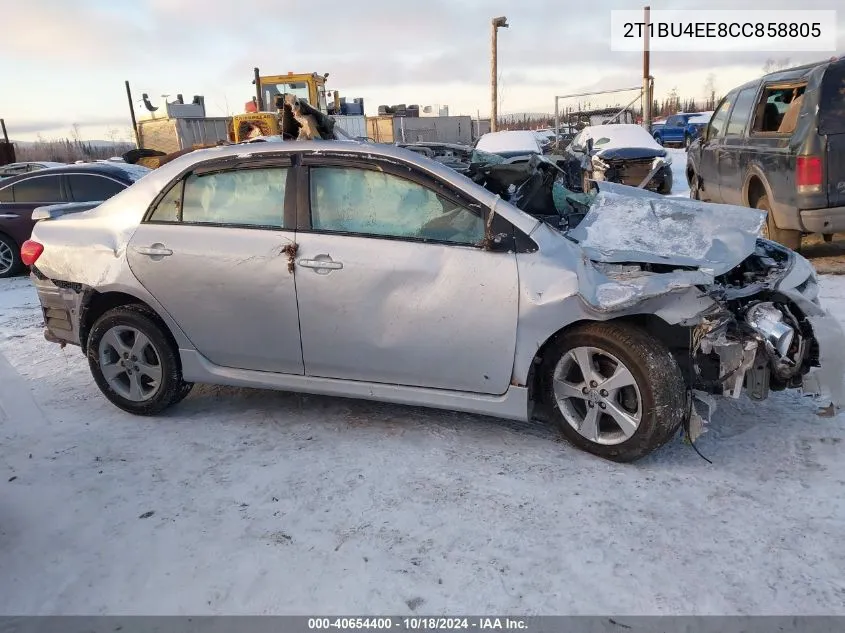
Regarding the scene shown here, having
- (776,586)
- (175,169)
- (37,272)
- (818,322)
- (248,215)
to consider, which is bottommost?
(776,586)

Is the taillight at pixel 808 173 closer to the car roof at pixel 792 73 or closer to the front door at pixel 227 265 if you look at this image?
the car roof at pixel 792 73

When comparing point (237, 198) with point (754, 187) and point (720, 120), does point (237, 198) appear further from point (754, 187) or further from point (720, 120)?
point (720, 120)

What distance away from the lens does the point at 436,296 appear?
3293 millimetres

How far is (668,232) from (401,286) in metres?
1.48

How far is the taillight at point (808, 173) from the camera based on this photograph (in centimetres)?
602

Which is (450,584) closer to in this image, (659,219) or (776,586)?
(776,586)

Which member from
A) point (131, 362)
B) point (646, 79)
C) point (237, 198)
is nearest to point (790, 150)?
point (237, 198)

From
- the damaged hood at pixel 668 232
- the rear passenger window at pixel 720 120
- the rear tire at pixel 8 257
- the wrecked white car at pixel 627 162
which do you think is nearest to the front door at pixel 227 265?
the damaged hood at pixel 668 232

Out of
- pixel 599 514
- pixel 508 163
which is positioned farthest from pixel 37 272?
pixel 599 514

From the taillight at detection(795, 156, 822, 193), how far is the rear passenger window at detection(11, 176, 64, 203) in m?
9.20

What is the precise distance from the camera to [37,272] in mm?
4293

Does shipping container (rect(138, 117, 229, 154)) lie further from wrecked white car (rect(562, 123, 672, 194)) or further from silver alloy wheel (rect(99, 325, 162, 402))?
silver alloy wheel (rect(99, 325, 162, 402))

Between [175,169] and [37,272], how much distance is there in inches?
50.2

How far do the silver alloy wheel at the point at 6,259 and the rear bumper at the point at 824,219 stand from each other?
32.1ft
